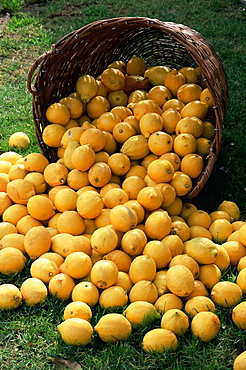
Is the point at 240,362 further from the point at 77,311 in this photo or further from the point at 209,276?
the point at 77,311

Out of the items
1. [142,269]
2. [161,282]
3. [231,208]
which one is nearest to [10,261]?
[142,269]

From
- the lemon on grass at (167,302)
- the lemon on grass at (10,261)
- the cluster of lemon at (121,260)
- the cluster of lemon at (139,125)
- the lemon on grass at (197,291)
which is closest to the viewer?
the cluster of lemon at (121,260)

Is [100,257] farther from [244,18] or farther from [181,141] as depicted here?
[244,18]

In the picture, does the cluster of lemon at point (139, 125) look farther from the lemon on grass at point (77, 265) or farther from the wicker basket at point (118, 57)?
the lemon on grass at point (77, 265)

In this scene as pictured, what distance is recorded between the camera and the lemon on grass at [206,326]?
219cm

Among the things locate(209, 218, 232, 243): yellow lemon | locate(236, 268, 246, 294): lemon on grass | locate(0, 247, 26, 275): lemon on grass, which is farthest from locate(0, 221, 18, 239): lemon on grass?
locate(236, 268, 246, 294): lemon on grass

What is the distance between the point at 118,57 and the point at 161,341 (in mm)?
2854

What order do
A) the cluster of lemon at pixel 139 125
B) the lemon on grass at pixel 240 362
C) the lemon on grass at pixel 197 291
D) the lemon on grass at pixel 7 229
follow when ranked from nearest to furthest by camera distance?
the lemon on grass at pixel 240 362, the lemon on grass at pixel 197 291, the lemon on grass at pixel 7 229, the cluster of lemon at pixel 139 125

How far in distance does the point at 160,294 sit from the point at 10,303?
2.80 feet

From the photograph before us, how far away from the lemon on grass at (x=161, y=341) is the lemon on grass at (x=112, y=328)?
0.43ft

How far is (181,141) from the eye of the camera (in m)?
3.09

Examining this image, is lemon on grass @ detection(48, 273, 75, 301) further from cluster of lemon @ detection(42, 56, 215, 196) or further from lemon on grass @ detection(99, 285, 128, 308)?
cluster of lemon @ detection(42, 56, 215, 196)

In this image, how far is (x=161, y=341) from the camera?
212cm

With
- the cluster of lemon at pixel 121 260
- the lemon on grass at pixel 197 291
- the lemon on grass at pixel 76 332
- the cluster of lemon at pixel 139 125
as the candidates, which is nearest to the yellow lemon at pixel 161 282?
the cluster of lemon at pixel 121 260
